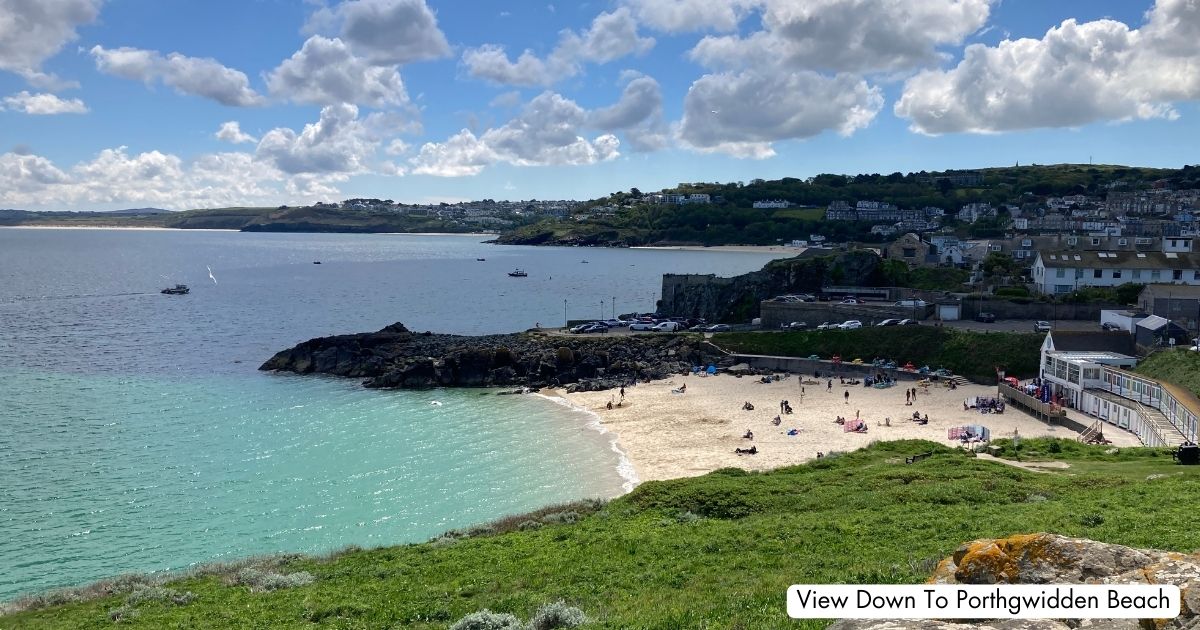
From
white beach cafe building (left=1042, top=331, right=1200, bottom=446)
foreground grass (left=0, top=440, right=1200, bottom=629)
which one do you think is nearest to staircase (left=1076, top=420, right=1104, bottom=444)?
white beach cafe building (left=1042, top=331, right=1200, bottom=446)

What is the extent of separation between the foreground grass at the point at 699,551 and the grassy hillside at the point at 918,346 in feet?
86.0

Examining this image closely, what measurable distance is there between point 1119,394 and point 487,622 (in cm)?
3618

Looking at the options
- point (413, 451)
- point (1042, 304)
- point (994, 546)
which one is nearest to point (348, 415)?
point (413, 451)

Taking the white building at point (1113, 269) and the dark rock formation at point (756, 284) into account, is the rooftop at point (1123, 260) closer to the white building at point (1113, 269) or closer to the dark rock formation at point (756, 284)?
the white building at point (1113, 269)

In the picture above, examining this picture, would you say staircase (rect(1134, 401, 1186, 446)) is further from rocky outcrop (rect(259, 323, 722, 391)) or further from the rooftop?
→ the rooftop

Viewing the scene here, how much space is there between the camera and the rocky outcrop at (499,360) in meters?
54.9

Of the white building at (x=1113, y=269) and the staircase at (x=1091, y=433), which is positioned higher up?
the white building at (x=1113, y=269)

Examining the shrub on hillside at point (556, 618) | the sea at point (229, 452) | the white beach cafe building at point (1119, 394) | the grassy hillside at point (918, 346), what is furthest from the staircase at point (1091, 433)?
the shrub on hillside at point (556, 618)

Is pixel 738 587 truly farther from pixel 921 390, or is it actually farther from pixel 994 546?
pixel 921 390

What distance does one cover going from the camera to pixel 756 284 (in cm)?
7619

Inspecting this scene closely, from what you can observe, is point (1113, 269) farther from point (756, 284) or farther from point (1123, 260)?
point (756, 284)

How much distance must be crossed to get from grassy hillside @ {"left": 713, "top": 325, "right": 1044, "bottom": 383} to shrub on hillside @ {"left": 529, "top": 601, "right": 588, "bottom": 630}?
4231 cm

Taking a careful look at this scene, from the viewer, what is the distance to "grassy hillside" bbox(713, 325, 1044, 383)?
160 feet

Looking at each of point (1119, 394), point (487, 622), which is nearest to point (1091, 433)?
point (1119, 394)
